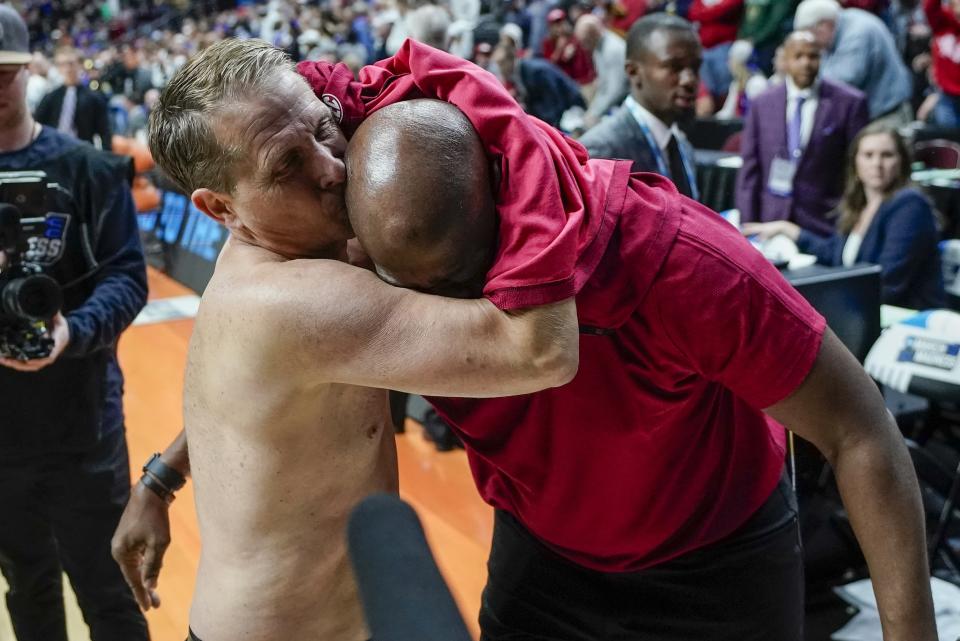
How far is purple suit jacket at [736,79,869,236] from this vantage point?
197 inches

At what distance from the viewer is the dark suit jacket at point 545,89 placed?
24.1 ft

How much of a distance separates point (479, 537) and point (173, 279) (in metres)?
5.02

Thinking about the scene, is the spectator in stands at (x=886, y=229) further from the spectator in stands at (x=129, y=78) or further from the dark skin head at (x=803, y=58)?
the spectator in stands at (x=129, y=78)

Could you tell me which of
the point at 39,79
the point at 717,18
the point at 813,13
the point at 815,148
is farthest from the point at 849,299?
the point at 39,79

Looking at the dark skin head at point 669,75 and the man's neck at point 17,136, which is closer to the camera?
the man's neck at point 17,136

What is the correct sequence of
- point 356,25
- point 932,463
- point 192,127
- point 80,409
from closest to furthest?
point 192,127 → point 80,409 → point 932,463 → point 356,25

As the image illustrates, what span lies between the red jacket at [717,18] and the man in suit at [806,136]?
9.26 ft

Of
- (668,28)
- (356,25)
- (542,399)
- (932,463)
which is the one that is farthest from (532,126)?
(356,25)

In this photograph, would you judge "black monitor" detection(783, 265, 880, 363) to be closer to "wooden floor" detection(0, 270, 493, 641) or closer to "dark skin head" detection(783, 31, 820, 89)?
"wooden floor" detection(0, 270, 493, 641)

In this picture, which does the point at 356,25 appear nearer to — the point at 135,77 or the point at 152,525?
the point at 135,77

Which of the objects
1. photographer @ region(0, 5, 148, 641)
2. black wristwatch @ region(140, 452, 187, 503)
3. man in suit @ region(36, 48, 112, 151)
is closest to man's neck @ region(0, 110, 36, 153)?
photographer @ region(0, 5, 148, 641)

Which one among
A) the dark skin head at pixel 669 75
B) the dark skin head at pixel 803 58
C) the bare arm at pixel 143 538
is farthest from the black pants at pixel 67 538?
the dark skin head at pixel 803 58

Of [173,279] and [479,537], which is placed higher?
[479,537]

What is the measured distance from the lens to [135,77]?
14.8 meters
